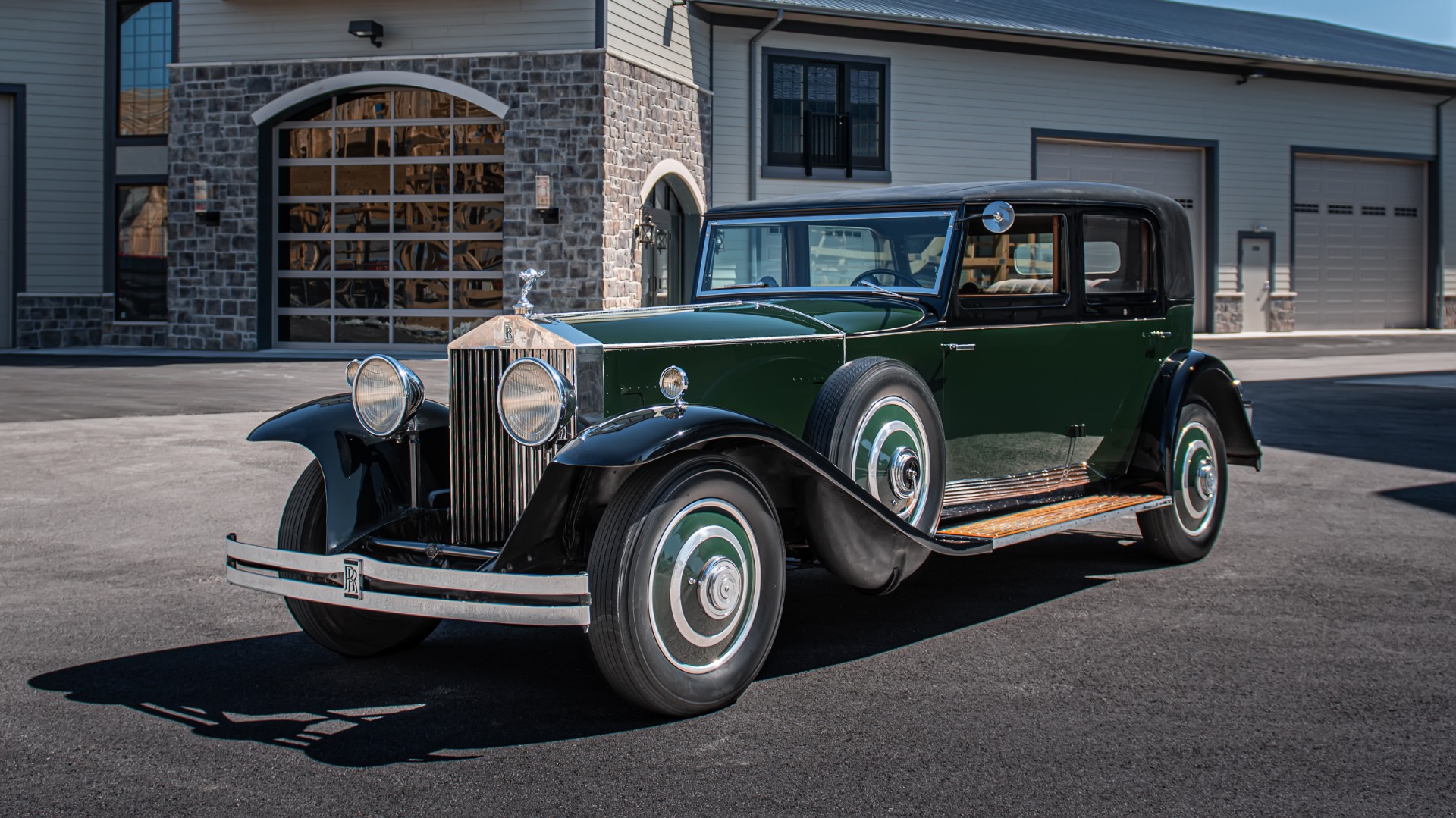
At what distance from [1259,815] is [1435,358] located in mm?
20412

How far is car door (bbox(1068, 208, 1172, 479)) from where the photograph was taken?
5.91 metres

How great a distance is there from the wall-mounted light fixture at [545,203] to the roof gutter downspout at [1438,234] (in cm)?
2082

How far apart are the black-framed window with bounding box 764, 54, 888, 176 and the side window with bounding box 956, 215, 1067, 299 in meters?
16.4

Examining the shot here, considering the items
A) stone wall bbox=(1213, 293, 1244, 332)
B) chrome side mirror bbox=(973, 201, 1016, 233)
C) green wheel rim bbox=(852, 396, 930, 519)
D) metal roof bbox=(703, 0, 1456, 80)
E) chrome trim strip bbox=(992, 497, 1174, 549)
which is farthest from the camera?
stone wall bbox=(1213, 293, 1244, 332)

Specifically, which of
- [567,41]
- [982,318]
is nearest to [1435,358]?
[567,41]

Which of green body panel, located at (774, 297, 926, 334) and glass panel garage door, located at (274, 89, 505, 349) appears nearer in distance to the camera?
green body panel, located at (774, 297, 926, 334)

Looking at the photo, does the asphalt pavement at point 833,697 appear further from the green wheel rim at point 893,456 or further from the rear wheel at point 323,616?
the green wheel rim at point 893,456

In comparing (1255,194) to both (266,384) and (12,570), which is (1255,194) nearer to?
(266,384)

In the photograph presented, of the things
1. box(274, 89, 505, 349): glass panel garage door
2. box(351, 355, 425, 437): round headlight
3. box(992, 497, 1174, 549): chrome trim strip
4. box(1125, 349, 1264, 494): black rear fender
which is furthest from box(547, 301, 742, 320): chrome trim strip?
box(274, 89, 505, 349): glass panel garage door

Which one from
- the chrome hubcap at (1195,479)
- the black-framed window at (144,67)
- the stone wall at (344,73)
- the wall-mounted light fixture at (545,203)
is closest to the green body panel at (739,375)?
the chrome hubcap at (1195,479)

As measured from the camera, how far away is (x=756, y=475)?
4301mm

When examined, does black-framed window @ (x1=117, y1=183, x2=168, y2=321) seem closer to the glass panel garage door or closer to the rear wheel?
the glass panel garage door

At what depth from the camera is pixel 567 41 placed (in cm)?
1811

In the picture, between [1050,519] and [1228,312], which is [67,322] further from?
[1228,312]
